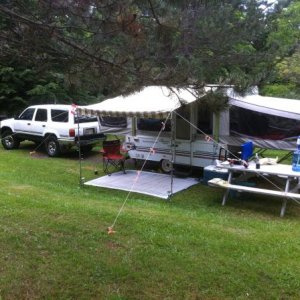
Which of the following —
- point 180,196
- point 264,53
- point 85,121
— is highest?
point 264,53

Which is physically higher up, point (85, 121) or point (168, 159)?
point (85, 121)

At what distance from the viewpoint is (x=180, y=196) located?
10.0m

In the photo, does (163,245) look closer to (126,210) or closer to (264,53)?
(126,210)

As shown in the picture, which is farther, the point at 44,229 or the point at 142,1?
the point at 44,229

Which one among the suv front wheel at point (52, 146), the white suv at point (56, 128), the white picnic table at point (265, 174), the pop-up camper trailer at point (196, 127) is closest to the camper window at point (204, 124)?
the pop-up camper trailer at point (196, 127)

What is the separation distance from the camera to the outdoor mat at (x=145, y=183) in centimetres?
1035

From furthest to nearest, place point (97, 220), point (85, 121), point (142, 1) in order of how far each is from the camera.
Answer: point (85, 121) < point (97, 220) < point (142, 1)

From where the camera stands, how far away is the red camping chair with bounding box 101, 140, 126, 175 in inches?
484

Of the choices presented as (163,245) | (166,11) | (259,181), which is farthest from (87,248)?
(259,181)

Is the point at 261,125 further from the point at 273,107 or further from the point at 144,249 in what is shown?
the point at 144,249

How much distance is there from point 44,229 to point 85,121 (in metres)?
9.07

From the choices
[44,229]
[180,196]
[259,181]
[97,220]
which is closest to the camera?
[44,229]

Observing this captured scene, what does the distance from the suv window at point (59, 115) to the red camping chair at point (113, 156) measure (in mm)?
2947

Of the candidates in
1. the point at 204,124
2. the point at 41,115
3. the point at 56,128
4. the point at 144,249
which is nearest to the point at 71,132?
the point at 56,128
